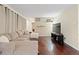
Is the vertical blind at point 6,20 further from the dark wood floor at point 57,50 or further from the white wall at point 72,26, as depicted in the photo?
the white wall at point 72,26

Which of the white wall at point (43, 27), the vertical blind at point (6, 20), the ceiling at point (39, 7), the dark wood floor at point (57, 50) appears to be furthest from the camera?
the white wall at point (43, 27)

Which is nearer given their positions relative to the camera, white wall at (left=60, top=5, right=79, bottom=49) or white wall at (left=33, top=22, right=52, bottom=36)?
white wall at (left=60, top=5, right=79, bottom=49)

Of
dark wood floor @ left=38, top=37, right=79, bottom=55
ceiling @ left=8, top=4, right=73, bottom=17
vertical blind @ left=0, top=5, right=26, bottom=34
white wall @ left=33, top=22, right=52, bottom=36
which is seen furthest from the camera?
white wall @ left=33, top=22, right=52, bottom=36

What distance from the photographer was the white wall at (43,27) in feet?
45.0

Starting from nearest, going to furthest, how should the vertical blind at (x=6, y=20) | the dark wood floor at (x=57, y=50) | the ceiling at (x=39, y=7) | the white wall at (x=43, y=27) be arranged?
the dark wood floor at (x=57, y=50) → the vertical blind at (x=6, y=20) → the ceiling at (x=39, y=7) → the white wall at (x=43, y=27)

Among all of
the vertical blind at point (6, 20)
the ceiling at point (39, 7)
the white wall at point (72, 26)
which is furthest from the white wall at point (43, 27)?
the white wall at point (72, 26)

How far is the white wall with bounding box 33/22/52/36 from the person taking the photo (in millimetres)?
13719

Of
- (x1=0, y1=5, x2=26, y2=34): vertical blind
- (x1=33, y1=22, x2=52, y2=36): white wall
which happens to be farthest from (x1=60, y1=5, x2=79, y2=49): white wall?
(x1=33, y1=22, x2=52, y2=36): white wall

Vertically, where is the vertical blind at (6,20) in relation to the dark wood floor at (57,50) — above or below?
above

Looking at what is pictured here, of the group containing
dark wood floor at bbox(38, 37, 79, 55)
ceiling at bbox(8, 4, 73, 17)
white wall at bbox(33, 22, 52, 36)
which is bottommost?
dark wood floor at bbox(38, 37, 79, 55)

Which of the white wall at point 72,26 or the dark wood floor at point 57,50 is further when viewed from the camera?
the white wall at point 72,26

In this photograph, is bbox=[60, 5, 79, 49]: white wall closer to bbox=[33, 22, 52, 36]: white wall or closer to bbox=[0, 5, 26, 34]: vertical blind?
bbox=[0, 5, 26, 34]: vertical blind

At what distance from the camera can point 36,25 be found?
13703 millimetres
